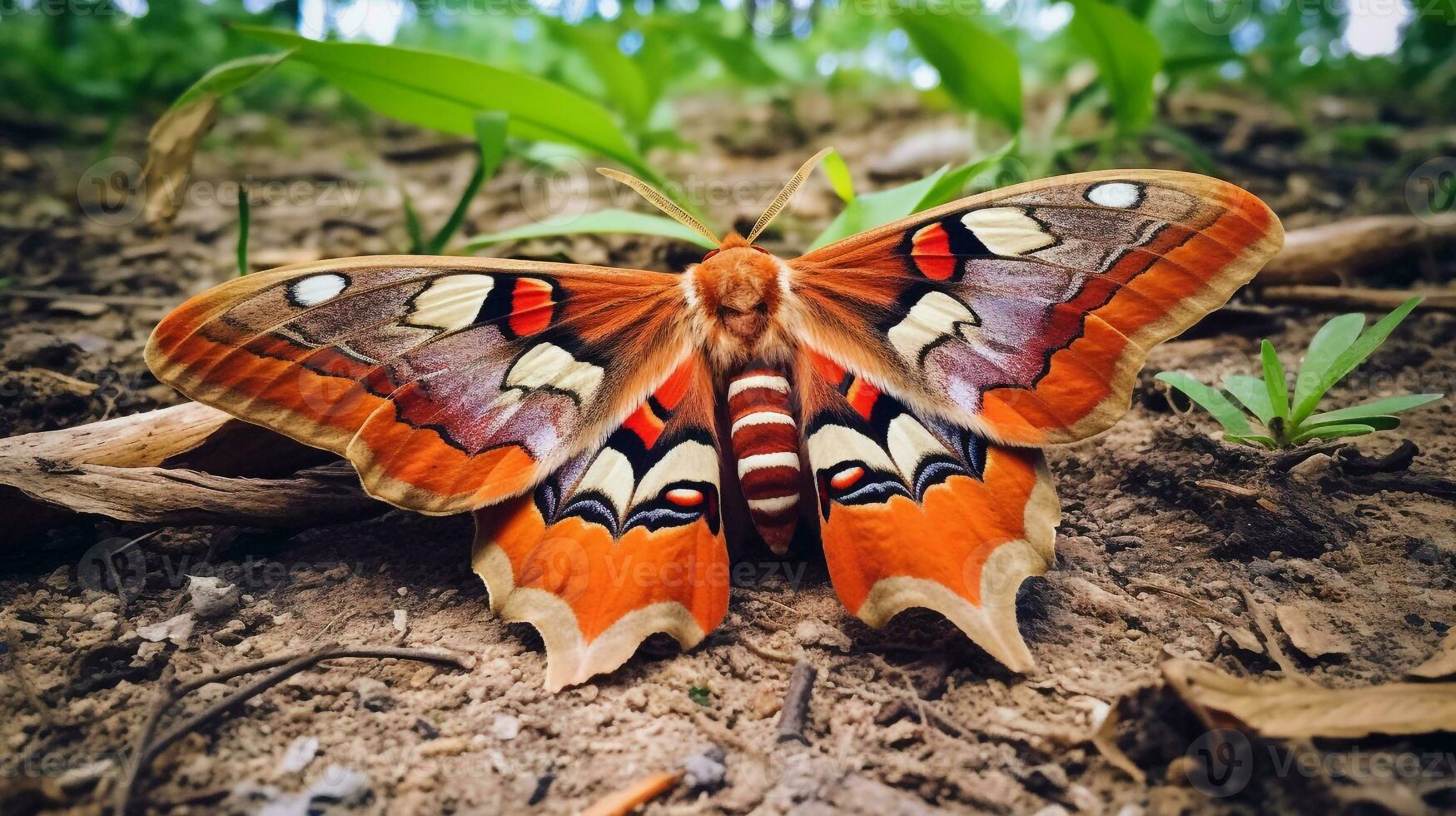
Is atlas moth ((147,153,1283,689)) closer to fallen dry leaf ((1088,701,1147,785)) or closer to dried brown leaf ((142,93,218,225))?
fallen dry leaf ((1088,701,1147,785))

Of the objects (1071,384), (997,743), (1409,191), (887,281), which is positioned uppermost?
(1409,191)

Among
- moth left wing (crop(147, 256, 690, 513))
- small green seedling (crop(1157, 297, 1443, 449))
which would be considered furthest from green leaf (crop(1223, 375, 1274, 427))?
moth left wing (crop(147, 256, 690, 513))

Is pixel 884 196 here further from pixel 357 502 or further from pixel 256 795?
pixel 256 795

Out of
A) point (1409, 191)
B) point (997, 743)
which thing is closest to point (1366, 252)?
point (1409, 191)

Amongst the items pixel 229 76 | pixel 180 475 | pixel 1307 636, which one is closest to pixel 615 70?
pixel 229 76

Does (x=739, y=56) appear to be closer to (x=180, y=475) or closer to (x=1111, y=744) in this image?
(x=180, y=475)
